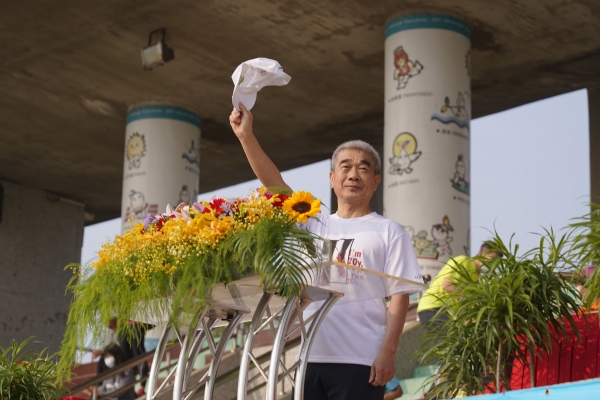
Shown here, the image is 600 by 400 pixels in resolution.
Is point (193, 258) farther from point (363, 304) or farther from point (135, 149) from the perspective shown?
point (135, 149)

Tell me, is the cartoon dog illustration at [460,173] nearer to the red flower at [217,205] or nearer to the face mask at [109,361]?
the face mask at [109,361]

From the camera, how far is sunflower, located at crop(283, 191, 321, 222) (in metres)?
2.47

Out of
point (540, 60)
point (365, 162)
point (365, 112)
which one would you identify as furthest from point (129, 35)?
point (365, 162)

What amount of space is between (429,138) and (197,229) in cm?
642

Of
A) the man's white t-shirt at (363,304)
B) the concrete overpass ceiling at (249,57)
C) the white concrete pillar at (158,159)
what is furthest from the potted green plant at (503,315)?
the white concrete pillar at (158,159)

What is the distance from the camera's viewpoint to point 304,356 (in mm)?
2539

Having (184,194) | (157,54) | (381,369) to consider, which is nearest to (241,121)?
(381,369)

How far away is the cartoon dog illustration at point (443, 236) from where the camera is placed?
8594 mm

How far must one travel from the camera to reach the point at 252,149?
307cm

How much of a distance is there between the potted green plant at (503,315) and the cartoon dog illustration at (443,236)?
14.2 feet

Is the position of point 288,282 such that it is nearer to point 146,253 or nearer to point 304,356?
point 304,356

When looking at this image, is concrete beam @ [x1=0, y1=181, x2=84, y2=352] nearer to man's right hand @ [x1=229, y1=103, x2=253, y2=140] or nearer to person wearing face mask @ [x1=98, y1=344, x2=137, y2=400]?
person wearing face mask @ [x1=98, y1=344, x2=137, y2=400]

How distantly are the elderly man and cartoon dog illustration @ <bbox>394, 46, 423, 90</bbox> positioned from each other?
6.02 metres

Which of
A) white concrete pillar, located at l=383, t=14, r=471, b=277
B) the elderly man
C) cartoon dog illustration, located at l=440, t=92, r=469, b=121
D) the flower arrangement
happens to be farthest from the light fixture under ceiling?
the flower arrangement
